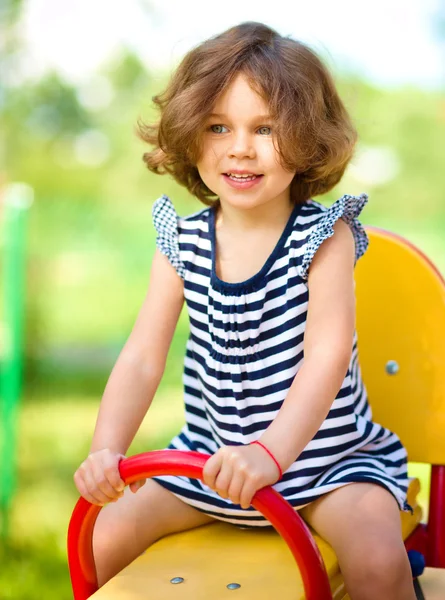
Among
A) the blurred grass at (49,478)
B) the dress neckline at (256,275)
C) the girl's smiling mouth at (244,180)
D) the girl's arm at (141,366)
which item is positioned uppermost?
the girl's smiling mouth at (244,180)

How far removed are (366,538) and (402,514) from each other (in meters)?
0.21

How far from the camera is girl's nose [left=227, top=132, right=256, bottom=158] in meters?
1.07

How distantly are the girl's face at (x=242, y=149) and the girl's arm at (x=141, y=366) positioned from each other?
0.17 metres

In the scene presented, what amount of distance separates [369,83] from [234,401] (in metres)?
3.73

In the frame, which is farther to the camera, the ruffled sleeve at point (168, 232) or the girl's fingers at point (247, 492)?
the ruffled sleeve at point (168, 232)

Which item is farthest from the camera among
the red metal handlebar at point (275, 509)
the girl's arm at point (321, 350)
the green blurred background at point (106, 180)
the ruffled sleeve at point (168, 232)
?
the green blurred background at point (106, 180)

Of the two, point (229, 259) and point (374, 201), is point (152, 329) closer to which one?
point (229, 259)

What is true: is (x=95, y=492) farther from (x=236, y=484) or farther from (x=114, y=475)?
(x=236, y=484)

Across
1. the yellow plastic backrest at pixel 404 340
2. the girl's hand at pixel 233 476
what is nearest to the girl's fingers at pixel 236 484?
the girl's hand at pixel 233 476

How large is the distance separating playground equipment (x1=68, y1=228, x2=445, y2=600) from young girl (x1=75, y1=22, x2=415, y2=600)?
47 mm

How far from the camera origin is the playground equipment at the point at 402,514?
90 cm

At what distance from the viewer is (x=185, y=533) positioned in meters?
1.15

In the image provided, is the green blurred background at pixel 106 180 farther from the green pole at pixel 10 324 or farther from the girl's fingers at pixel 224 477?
the girl's fingers at pixel 224 477

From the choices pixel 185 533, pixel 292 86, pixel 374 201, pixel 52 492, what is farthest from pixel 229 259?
pixel 374 201
